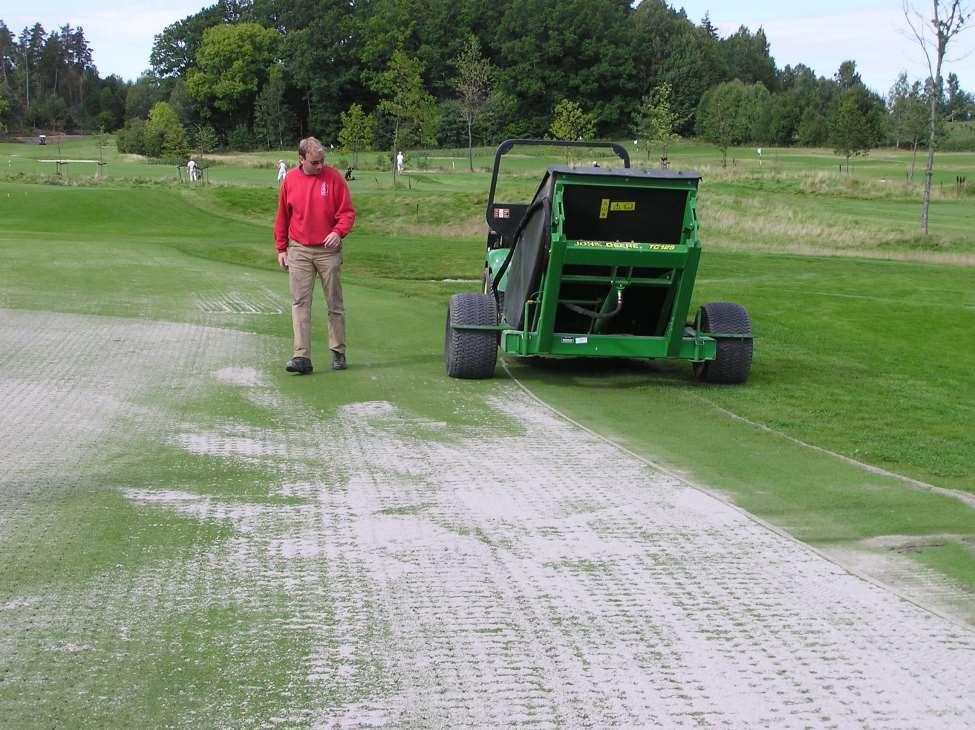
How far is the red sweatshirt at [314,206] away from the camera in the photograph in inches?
412

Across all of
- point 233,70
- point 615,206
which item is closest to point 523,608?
point 615,206

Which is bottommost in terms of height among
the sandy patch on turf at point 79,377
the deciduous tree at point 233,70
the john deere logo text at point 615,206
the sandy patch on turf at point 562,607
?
the sandy patch on turf at point 562,607

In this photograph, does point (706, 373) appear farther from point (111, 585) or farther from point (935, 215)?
point (935, 215)

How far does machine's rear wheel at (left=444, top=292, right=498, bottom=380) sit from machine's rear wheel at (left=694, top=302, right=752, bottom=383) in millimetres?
1893

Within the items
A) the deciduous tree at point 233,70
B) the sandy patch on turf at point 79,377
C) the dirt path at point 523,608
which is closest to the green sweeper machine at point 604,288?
the sandy patch on turf at point 79,377

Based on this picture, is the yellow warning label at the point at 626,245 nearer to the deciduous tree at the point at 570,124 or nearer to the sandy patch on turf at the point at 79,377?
the sandy patch on turf at the point at 79,377

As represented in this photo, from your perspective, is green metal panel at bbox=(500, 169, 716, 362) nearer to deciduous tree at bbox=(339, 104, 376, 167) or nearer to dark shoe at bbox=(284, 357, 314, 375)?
dark shoe at bbox=(284, 357, 314, 375)

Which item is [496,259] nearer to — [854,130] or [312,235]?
[312,235]

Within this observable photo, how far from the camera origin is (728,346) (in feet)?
34.6

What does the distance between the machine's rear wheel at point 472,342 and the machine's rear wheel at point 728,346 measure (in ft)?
6.21

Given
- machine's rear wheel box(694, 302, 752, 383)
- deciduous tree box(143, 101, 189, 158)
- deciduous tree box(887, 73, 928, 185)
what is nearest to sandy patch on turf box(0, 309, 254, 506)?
machine's rear wheel box(694, 302, 752, 383)

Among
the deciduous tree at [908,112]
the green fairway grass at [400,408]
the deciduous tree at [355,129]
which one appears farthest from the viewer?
the deciduous tree at [355,129]

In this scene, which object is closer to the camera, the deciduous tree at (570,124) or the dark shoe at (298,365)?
the dark shoe at (298,365)

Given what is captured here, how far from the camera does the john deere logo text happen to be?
31.1 feet
